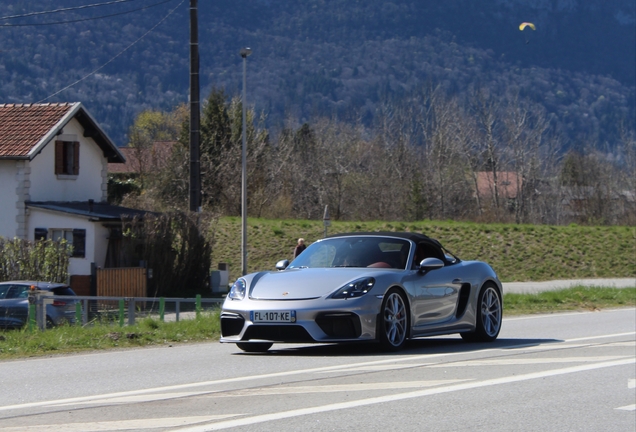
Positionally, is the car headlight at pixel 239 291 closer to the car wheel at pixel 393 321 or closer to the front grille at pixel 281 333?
the front grille at pixel 281 333

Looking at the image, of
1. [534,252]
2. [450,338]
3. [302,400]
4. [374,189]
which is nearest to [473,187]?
[374,189]

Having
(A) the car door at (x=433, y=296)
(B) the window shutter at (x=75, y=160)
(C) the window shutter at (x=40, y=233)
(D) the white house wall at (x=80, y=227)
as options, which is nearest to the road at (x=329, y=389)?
(A) the car door at (x=433, y=296)

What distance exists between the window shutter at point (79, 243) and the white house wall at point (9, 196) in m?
2.25

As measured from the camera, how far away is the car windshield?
12.0 m

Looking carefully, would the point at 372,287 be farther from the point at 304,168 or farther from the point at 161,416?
the point at 304,168

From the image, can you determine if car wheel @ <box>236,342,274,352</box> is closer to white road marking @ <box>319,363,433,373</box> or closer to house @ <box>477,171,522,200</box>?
white road marking @ <box>319,363,433,373</box>

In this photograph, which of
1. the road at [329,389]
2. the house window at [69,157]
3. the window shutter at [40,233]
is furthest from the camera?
the house window at [69,157]

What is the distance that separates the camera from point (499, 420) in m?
7.30

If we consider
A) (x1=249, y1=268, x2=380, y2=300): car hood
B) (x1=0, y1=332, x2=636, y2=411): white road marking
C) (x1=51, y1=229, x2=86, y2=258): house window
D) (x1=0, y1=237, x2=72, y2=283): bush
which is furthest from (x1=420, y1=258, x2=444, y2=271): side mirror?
(x1=51, y1=229, x2=86, y2=258): house window

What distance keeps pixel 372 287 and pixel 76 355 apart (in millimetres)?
3828

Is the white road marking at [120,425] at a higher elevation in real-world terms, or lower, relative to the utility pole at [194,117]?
lower

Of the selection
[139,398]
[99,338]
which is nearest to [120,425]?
[139,398]

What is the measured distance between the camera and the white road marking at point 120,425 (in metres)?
6.67

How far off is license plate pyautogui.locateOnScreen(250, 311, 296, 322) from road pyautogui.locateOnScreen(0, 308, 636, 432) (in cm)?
46
